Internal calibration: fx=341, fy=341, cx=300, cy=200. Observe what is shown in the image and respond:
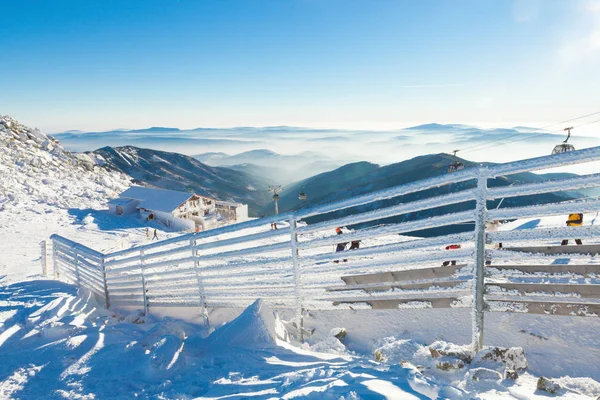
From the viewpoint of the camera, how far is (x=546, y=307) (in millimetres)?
3629

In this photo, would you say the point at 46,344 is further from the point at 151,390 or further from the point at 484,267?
the point at 484,267

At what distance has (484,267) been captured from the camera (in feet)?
11.8

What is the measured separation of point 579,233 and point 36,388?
18.5 feet

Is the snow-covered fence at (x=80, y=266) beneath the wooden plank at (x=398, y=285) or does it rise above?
beneath

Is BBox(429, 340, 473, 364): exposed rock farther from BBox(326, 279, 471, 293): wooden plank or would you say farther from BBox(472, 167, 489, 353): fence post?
BBox(326, 279, 471, 293): wooden plank

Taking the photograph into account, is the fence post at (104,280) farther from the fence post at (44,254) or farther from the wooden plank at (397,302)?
the wooden plank at (397,302)

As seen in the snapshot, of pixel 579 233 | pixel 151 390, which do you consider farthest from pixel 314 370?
pixel 579 233

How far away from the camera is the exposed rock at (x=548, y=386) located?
9.75 ft

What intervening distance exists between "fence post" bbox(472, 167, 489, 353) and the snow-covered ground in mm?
234

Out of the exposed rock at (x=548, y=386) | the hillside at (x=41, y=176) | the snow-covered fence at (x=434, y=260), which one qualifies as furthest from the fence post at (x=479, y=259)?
the hillside at (x=41, y=176)

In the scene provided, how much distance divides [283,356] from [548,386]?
256cm

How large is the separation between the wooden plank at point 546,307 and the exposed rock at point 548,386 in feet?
2.42

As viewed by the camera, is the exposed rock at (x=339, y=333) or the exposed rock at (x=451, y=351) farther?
the exposed rock at (x=339, y=333)

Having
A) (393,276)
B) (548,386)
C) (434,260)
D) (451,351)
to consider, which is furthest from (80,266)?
(548,386)
